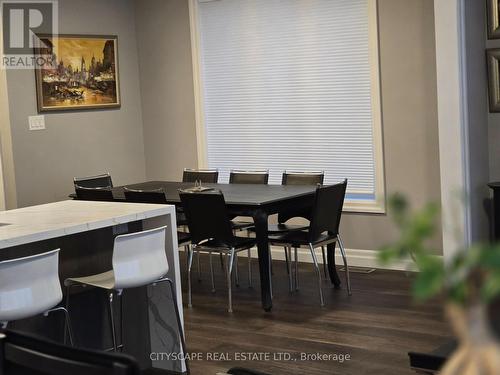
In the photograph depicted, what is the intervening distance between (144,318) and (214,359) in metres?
0.50

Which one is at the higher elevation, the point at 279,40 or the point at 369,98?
the point at 279,40

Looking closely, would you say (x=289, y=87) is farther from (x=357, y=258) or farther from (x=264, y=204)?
(x=264, y=204)

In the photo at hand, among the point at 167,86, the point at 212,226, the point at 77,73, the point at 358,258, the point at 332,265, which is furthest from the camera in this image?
the point at 167,86

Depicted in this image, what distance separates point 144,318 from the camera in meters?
4.35

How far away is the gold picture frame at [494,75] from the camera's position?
19.0 ft

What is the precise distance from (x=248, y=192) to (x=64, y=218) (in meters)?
2.31

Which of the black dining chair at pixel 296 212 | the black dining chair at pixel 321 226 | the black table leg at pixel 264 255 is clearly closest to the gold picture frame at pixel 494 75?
the black dining chair at pixel 321 226

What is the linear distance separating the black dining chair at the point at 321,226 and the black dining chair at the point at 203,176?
52.5 inches

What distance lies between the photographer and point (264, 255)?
5.49 metres

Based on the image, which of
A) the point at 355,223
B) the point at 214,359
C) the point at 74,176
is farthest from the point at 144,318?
the point at 74,176

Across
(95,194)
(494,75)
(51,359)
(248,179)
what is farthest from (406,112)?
(51,359)

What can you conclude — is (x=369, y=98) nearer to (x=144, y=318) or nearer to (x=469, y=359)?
(x=144, y=318)

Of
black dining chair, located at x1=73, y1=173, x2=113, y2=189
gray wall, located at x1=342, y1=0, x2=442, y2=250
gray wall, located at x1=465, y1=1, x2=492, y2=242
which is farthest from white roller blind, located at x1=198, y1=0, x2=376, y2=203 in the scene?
black dining chair, located at x1=73, y1=173, x2=113, y2=189
